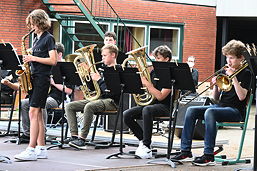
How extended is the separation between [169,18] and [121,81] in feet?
Result: 45.4

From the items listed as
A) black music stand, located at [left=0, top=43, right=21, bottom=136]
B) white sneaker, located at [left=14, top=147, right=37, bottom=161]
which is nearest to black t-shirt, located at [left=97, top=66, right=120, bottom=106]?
black music stand, located at [left=0, top=43, right=21, bottom=136]

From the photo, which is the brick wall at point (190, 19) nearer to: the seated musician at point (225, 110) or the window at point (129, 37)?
the window at point (129, 37)

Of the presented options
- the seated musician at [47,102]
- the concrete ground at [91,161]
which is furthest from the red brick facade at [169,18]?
the concrete ground at [91,161]

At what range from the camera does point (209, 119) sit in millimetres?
9930

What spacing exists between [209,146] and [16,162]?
279 centimetres

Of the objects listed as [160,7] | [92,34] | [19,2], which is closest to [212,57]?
[160,7]

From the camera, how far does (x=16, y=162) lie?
9.55 metres

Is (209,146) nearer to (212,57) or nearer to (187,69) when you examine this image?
(187,69)

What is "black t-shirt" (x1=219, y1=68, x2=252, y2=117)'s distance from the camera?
10.0 metres

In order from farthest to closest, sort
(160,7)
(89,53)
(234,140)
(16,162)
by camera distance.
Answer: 1. (160,7)
2. (234,140)
3. (89,53)
4. (16,162)

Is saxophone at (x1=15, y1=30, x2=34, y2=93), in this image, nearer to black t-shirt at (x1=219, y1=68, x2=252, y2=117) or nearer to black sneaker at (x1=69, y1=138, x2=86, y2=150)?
black sneaker at (x1=69, y1=138, x2=86, y2=150)

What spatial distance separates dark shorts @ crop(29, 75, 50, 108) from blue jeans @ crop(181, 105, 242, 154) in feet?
→ 7.14

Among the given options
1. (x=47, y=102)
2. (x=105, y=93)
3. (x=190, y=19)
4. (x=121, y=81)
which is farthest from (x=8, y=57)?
(x=190, y=19)

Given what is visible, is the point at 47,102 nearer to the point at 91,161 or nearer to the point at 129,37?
the point at 91,161
